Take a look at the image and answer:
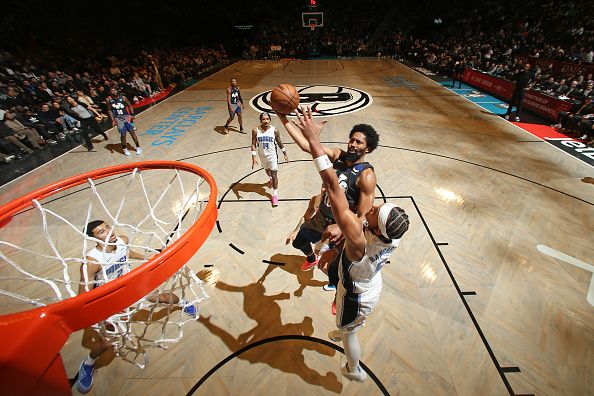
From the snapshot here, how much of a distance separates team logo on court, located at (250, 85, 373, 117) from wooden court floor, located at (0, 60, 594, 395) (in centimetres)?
419

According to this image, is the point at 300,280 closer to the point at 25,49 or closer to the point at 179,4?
the point at 25,49

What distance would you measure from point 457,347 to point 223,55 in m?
30.0

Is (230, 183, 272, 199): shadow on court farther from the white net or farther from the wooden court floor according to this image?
the white net

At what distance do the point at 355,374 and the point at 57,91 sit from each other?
14543mm

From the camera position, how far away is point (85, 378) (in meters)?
2.97

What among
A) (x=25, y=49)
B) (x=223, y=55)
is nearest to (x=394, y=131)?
(x=25, y=49)

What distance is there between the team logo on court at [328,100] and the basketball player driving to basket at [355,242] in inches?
373

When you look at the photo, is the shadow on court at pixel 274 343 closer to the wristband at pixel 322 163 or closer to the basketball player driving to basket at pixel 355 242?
the basketball player driving to basket at pixel 355 242

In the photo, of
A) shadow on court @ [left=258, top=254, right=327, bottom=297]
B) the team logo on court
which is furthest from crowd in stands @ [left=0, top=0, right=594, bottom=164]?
shadow on court @ [left=258, top=254, right=327, bottom=297]

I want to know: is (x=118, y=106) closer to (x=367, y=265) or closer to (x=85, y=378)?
(x=85, y=378)

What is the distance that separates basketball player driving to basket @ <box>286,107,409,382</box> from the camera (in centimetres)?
194

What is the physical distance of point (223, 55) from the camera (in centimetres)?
2750

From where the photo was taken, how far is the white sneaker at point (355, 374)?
9.52ft

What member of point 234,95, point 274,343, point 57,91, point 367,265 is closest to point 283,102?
point 367,265
